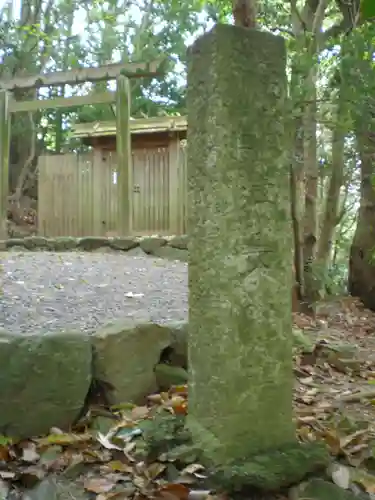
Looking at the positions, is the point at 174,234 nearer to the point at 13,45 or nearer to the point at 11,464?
the point at 11,464

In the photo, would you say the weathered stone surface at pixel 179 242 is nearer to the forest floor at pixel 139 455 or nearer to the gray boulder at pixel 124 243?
the gray boulder at pixel 124 243

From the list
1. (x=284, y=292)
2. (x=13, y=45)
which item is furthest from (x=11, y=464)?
(x=13, y=45)

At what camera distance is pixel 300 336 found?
14.1ft

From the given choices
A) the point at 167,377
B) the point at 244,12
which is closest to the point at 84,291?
the point at 167,377

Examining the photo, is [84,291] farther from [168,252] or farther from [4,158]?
[4,158]

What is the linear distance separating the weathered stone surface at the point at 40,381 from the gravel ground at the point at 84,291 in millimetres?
515

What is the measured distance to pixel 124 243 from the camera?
739 centimetres

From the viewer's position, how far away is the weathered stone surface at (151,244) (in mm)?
7340

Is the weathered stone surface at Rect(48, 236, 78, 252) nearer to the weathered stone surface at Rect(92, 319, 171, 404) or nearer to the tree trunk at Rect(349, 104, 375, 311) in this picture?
the tree trunk at Rect(349, 104, 375, 311)

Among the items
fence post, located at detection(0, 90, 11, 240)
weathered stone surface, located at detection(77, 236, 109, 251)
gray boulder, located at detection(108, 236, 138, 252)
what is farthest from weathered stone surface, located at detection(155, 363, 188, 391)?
fence post, located at detection(0, 90, 11, 240)

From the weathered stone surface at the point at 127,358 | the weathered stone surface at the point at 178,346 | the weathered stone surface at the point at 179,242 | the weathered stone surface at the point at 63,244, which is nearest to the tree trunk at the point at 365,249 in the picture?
the weathered stone surface at the point at 179,242

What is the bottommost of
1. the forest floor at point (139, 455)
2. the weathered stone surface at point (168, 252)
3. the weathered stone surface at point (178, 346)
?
the forest floor at point (139, 455)

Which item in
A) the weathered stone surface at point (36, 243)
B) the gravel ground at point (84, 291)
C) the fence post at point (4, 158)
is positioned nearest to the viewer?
the gravel ground at point (84, 291)

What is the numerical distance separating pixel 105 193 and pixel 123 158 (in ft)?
2.97
